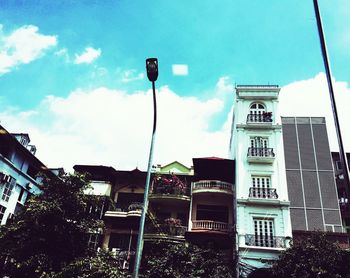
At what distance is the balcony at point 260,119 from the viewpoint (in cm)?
2475

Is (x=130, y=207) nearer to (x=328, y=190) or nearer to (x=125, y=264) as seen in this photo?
(x=125, y=264)

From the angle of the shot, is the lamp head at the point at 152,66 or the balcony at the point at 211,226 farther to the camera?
the balcony at the point at 211,226

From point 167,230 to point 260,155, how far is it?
9.23 metres

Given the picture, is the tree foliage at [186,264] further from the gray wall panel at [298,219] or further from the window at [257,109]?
the window at [257,109]

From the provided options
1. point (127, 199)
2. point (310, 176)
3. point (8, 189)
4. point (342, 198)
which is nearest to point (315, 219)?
point (310, 176)

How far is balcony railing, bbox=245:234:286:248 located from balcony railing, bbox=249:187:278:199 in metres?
2.83

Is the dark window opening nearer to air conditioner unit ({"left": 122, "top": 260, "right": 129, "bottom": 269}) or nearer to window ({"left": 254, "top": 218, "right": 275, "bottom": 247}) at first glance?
air conditioner unit ({"left": 122, "top": 260, "right": 129, "bottom": 269})

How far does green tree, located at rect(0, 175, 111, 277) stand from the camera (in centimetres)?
1398

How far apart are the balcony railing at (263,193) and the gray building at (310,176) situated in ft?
6.61

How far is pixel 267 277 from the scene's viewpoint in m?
19.0

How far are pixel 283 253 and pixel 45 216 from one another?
529 inches

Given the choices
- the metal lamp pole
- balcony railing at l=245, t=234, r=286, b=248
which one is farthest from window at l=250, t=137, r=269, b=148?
the metal lamp pole

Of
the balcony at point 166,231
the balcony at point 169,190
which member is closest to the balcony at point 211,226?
the balcony at point 166,231

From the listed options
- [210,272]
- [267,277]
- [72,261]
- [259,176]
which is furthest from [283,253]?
[72,261]
